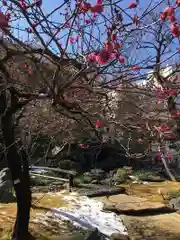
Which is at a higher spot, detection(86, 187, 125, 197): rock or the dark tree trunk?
the dark tree trunk

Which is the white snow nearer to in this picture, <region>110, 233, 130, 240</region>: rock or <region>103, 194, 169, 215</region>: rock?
<region>110, 233, 130, 240</region>: rock

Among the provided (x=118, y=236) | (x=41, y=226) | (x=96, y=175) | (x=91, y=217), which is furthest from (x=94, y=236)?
(x=96, y=175)

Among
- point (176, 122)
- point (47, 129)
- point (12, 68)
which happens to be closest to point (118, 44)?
point (12, 68)

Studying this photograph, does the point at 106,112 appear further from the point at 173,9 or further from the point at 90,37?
the point at 173,9

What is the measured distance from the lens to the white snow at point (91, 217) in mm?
6652

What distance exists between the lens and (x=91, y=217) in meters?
7.21

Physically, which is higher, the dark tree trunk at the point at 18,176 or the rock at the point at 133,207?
the dark tree trunk at the point at 18,176

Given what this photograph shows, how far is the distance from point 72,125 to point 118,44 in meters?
3.47

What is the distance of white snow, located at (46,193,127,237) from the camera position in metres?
6.65

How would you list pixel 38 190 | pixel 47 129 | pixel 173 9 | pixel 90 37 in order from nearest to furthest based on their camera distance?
pixel 173 9
pixel 90 37
pixel 47 129
pixel 38 190

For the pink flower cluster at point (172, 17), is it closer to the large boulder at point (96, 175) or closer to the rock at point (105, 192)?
the rock at point (105, 192)

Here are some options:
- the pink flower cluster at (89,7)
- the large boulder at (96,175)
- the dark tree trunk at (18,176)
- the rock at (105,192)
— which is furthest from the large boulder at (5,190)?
the pink flower cluster at (89,7)

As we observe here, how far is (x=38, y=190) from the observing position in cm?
1012

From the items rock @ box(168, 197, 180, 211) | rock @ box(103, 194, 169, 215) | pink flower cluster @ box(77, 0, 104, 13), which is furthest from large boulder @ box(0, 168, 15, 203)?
pink flower cluster @ box(77, 0, 104, 13)
